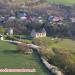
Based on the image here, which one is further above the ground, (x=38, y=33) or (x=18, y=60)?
(x=18, y=60)

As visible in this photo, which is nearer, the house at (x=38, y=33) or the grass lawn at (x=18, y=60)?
the grass lawn at (x=18, y=60)

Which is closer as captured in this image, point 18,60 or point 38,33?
point 18,60

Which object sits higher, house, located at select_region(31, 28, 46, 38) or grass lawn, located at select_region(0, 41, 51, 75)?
grass lawn, located at select_region(0, 41, 51, 75)

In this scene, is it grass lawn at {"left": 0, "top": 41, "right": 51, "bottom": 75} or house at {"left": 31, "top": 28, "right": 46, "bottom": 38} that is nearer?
grass lawn at {"left": 0, "top": 41, "right": 51, "bottom": 75}

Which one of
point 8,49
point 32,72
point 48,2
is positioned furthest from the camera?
point 48,2

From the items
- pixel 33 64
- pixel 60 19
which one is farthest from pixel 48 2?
pixel 33 64

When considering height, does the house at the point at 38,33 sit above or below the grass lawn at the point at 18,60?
below

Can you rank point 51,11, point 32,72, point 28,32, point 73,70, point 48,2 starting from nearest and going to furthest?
point 73,70
point 32,72
point 28,32
point 51,11
point 48,2

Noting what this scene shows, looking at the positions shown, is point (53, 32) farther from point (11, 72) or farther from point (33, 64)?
point (11, 72)
